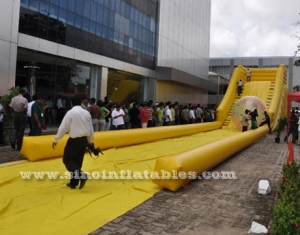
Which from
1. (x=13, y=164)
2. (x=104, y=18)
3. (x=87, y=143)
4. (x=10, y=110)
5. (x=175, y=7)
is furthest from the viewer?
(x=175, y=7)

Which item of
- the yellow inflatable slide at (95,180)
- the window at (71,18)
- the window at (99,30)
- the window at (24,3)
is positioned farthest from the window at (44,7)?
the yellow inflatable slide at (95,180)

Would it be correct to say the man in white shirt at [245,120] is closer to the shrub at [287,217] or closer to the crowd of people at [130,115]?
the crowd of people at [130,115]

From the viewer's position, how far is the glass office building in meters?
12.3

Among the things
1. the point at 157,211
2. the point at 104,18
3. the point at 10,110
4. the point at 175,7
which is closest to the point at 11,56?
the point at 10,110

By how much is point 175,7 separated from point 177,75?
20.0 ft

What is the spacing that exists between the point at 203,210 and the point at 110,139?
471 centimetres

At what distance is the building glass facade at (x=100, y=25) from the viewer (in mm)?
12961

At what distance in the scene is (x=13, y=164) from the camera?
6.32m

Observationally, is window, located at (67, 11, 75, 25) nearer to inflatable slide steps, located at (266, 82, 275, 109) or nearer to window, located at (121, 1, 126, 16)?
window, located at (121, 1, 126, 16)

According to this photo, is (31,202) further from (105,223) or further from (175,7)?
Result: (175,7)

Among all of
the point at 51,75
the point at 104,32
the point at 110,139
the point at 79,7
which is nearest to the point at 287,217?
the point at 110,139

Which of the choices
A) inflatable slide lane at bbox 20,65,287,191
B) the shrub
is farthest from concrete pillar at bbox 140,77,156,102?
the shrub

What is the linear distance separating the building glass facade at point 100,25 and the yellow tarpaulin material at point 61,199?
326 inches

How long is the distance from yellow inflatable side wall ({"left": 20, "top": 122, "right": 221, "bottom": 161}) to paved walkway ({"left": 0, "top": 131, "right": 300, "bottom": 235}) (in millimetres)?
738
